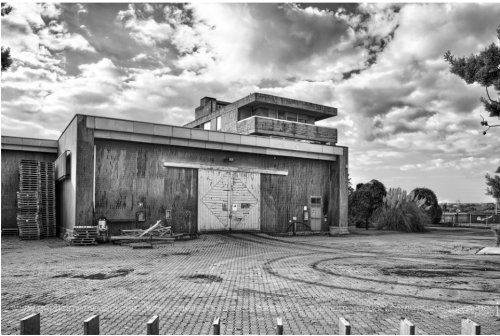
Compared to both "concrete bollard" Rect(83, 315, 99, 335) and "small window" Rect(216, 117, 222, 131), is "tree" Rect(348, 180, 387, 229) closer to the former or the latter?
"small window" Rect(216, 117, 222, 131)

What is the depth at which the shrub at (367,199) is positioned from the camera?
31.9m

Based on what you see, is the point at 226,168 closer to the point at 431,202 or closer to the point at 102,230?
the point at 102,230

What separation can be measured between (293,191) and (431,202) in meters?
16.6

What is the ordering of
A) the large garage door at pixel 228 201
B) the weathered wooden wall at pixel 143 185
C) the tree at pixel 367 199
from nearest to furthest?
the weathered wooden wall at pixel 143 185, the large garage door at pixel 228 201, the tree at pixel 367 199

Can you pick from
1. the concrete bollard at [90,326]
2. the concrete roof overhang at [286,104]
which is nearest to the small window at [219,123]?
the concrete roof overhang at [286,104]

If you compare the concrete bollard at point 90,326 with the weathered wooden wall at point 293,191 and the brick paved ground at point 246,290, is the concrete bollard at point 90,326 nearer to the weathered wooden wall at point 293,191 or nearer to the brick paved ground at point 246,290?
the brick paved ground at point 246,290

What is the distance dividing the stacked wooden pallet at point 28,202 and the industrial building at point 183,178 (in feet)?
4.05

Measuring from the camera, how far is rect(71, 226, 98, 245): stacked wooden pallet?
1788cm

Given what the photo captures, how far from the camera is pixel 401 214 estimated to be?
29.0 metres

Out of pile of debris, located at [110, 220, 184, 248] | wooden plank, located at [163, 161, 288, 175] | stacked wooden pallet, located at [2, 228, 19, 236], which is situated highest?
wooden plank, located at [163, 161, 288, 175]

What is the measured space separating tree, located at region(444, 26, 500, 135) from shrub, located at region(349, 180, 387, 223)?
20.7 m

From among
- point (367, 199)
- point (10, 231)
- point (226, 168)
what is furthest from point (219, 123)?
point (10, 231)

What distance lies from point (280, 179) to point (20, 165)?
14205 millimetres

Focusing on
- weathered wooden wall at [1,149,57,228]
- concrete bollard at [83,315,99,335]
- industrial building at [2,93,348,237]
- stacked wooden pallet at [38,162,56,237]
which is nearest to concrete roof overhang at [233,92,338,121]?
industrial building at [2,93,348,237]
